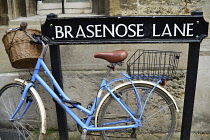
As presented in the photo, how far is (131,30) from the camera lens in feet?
8.72

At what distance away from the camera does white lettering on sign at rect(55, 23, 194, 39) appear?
2.63 m

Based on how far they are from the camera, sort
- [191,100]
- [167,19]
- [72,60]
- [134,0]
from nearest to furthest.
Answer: [167,19], [191,100], [134,0], [72,60]

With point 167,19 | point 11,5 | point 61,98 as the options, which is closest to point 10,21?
point 11,5

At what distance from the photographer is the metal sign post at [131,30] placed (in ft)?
8.59

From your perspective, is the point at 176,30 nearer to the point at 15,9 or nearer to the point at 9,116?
the point at 15,9

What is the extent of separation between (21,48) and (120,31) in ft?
3.33

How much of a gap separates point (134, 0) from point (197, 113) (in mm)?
1641

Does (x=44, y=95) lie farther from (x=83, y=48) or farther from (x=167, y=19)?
(x=167, y=19)

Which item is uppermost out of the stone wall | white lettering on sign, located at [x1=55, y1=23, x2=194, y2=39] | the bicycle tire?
the stone wall

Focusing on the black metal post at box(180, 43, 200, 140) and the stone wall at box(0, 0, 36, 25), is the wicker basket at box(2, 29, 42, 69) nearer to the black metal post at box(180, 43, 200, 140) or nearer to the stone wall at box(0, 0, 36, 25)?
the stone wall at box(0, 0, 36, 25)

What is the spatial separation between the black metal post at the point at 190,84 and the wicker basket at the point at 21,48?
5.04ft

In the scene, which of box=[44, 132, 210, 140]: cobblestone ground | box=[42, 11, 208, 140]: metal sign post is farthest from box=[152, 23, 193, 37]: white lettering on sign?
box=[44, 132, 210, 140]: cobblestone ground

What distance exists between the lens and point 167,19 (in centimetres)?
262

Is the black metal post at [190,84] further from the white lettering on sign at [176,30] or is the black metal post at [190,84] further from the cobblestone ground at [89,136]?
the cobblestone ground at [89,136]
